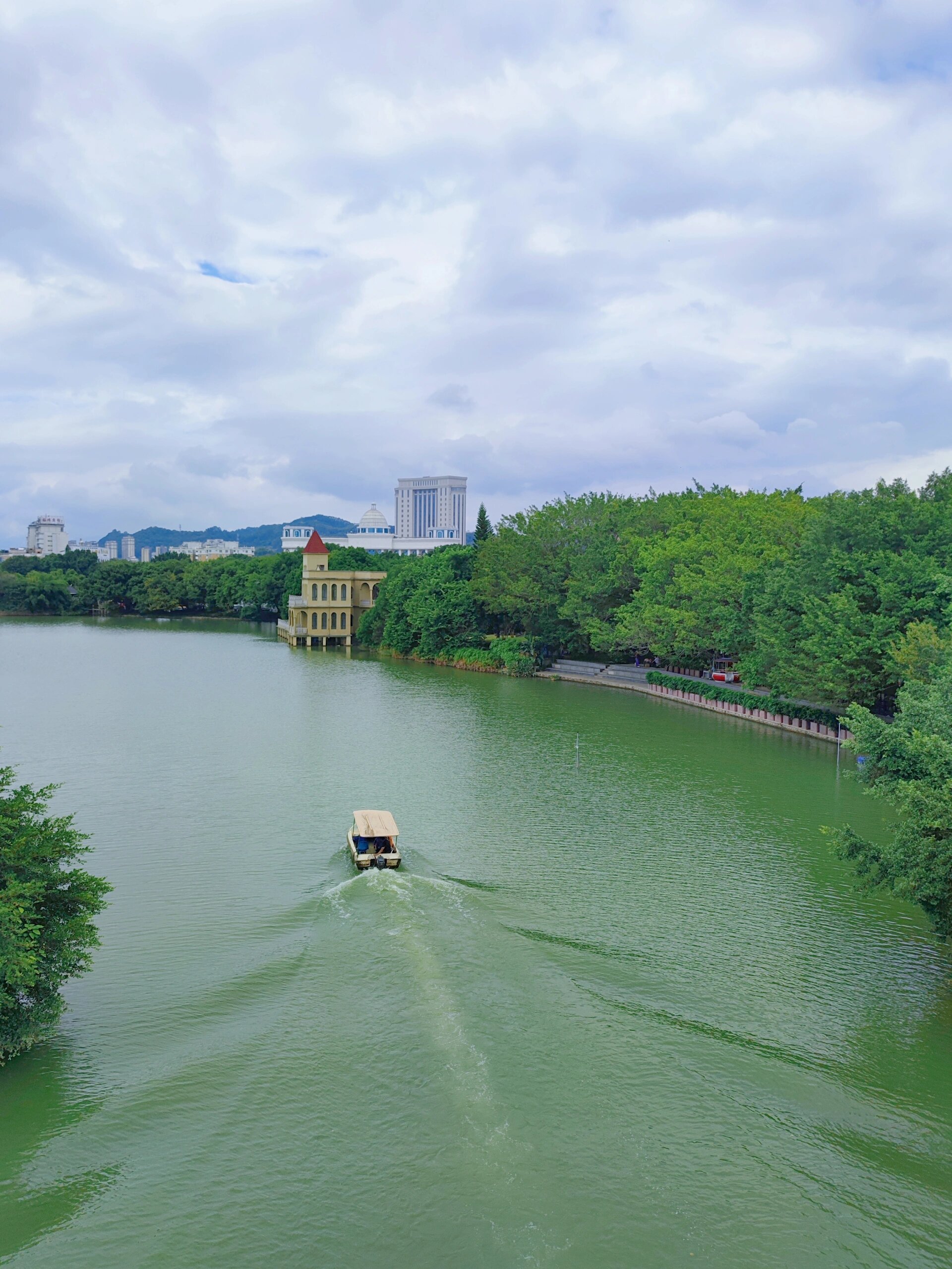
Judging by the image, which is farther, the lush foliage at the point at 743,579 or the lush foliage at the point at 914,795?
the lush foliage at the point at 743,579

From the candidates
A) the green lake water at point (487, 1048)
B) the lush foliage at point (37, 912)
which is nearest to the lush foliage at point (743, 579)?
the green lake water at point (487, 1048)

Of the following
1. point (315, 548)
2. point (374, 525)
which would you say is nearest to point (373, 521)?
point (374, 525)

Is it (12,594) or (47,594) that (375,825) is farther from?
(12,594)

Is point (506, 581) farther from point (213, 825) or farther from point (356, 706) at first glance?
point (213, 825)

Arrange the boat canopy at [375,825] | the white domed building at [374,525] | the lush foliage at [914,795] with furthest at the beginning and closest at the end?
the white domed building at [374,525]
the boat canopy at [375,825]
the lush foliage at [914,795]

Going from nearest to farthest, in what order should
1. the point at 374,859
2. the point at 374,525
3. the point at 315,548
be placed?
the point at 374,859 → the point at 315,548 → the point at 374,525

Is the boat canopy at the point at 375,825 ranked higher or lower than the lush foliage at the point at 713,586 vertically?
lower

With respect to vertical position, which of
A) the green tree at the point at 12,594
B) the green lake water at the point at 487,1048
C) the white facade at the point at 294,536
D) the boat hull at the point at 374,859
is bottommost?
the green lake water at the point at 487,1048

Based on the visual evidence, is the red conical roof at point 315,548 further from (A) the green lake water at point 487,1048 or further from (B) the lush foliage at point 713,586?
(A) the green lake water at point 487,1048
